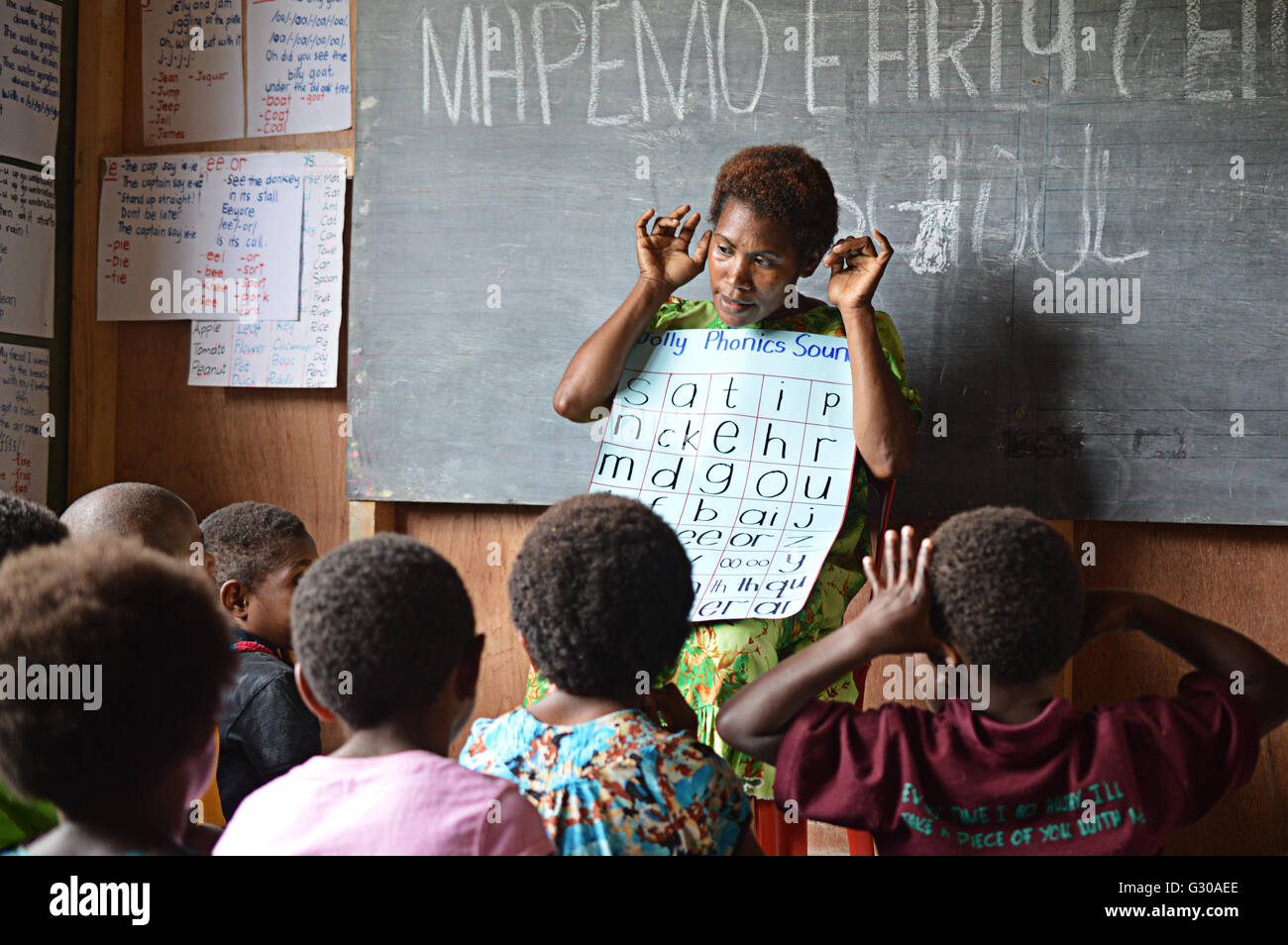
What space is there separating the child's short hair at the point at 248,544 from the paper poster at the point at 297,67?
1.29 m

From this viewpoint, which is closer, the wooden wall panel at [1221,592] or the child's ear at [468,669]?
the child's ear at [468,669]

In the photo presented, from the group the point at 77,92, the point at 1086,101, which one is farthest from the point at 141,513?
the point at 1086,101

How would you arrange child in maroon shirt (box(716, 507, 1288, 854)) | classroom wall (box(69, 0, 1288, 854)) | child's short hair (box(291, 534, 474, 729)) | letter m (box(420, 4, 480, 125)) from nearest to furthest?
child's short hair (box(291, 534, 474, 729)) → child in maroon shirt (box(716, 507, 1288, 854)) → letter m (box(420, 4, 480, 125)) → classroom wall (box(69, 0, 1288, 854))

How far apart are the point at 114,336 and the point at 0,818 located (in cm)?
225

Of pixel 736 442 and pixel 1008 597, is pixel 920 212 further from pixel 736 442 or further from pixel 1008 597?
pixel 1008 597

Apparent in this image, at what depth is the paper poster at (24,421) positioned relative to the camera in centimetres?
292

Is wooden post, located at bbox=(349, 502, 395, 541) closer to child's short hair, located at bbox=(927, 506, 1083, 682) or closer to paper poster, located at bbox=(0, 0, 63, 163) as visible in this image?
paper poster, located at bbox=(0, 0, 63, 163)

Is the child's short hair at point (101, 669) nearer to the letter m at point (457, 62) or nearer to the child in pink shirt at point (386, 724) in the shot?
the child in pink shirt at point (386, 724)

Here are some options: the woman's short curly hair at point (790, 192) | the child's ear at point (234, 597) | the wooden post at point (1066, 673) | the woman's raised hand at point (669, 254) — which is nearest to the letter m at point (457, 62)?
the woman's raised hand at point (669, 254)

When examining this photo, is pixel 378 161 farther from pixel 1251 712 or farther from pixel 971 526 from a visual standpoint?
pixel 1251 712

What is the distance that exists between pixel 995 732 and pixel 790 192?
3.86 feet

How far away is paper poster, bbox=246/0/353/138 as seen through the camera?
2.96 metres

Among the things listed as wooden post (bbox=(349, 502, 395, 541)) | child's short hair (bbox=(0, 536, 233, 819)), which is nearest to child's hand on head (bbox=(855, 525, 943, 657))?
child's short hair (bbox=(0, 536, 233, 819))

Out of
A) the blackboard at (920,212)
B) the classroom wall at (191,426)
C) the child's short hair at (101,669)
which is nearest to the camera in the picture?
the child's short hair at (101,669)
